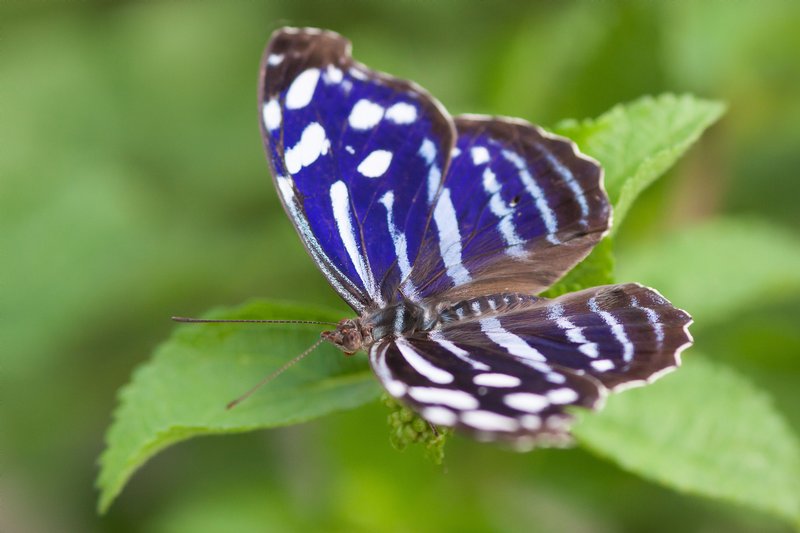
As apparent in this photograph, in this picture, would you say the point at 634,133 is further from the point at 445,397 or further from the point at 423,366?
the point at 445,397

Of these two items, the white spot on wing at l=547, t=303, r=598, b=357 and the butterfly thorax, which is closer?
the white spot on wing at l=547, t=303, r=598, b=357

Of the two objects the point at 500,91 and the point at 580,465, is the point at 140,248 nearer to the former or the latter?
the point at 500,91

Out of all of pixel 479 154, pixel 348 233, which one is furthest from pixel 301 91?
pixel 479 154

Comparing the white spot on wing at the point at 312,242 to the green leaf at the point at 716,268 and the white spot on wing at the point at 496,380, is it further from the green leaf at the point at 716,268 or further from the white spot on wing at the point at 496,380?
the green leaf at the point at 716,268

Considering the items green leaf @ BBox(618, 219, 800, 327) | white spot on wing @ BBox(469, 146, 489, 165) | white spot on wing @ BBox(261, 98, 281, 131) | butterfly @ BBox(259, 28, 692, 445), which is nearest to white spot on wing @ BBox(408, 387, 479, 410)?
Result: butterfly @ BBox(259, 28, 692, 445)

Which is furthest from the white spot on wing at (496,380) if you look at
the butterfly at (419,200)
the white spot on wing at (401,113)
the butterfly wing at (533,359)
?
the white spot on wing at (401,113)

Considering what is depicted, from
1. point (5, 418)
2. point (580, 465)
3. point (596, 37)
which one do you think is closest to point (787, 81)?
point (596, 37)

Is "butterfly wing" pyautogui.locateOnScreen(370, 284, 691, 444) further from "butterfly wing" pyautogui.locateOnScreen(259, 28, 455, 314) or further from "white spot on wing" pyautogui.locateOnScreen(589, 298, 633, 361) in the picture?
"butterfly wing" pyautogui.locateOnScreen(259, 28, 455, 314)
